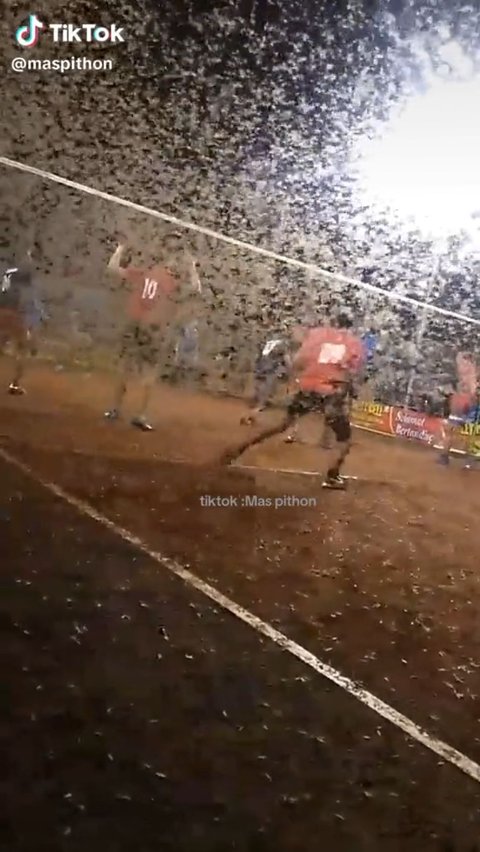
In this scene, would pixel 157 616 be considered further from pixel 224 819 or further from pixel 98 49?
pixel 98 49

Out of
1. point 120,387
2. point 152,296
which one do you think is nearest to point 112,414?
point 120,387

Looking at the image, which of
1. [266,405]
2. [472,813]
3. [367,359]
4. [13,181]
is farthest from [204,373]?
[472,813]

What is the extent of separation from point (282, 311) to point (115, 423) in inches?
8.9

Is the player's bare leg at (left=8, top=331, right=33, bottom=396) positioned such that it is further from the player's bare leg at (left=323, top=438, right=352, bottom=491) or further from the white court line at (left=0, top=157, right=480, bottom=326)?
the player's bare leg at (left=323, top=438, right=352, bottom=491)

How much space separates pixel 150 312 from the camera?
0.97 metres

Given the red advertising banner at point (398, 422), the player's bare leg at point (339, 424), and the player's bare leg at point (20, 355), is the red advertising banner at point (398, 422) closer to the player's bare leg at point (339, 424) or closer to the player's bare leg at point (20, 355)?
the player's bare leg at point (339, 424)

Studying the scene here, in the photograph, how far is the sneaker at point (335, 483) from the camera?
100 centimetres

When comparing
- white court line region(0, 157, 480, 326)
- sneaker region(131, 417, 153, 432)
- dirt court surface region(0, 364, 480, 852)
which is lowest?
dirt court surface region(0, 364, 480, 852)

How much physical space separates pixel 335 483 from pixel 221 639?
215mm

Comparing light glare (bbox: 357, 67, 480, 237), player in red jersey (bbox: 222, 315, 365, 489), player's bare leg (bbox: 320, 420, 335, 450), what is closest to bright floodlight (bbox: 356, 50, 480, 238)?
light glare (bbox: 357, 67, 480, 237)

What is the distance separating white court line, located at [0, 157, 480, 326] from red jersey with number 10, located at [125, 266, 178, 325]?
0.21ft

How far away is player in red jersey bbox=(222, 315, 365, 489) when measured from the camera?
0.99 metres

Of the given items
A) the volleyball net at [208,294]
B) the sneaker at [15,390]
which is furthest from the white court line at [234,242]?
the sneaker at [15,390]

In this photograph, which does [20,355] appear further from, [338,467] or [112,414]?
[338,467]
